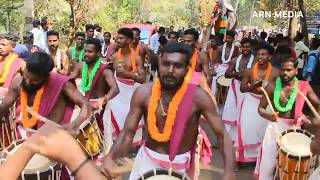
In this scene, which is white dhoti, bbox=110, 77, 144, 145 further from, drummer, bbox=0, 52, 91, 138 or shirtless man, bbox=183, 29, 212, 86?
drummer, bbox=0, 52, 91, 138

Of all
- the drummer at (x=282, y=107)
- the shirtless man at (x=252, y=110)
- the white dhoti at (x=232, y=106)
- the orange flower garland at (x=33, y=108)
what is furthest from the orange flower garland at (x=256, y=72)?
the orange flower garland at (x=33, y=108)

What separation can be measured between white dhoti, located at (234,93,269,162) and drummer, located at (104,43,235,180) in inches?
125

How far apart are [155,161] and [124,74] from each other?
363 cm

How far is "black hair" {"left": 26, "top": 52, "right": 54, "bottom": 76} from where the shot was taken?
4.15 metres

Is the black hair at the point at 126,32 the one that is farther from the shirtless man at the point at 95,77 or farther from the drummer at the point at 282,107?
the drummer at the point at 282,107

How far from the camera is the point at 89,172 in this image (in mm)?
1878

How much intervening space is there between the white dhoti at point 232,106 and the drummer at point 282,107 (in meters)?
2.20

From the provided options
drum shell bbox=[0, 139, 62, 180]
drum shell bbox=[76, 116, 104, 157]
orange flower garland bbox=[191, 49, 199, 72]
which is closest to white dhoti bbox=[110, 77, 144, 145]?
orange flower garland bbox=[191, 49, 199, 72]

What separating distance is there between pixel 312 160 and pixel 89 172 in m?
3.36

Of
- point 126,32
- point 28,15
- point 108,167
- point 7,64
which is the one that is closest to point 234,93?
point 126,32

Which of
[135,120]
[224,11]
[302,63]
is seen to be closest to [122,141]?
[135,120]

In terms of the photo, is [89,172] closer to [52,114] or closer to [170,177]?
[170,177]

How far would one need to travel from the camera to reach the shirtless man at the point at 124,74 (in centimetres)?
727

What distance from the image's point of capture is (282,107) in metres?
5.56
